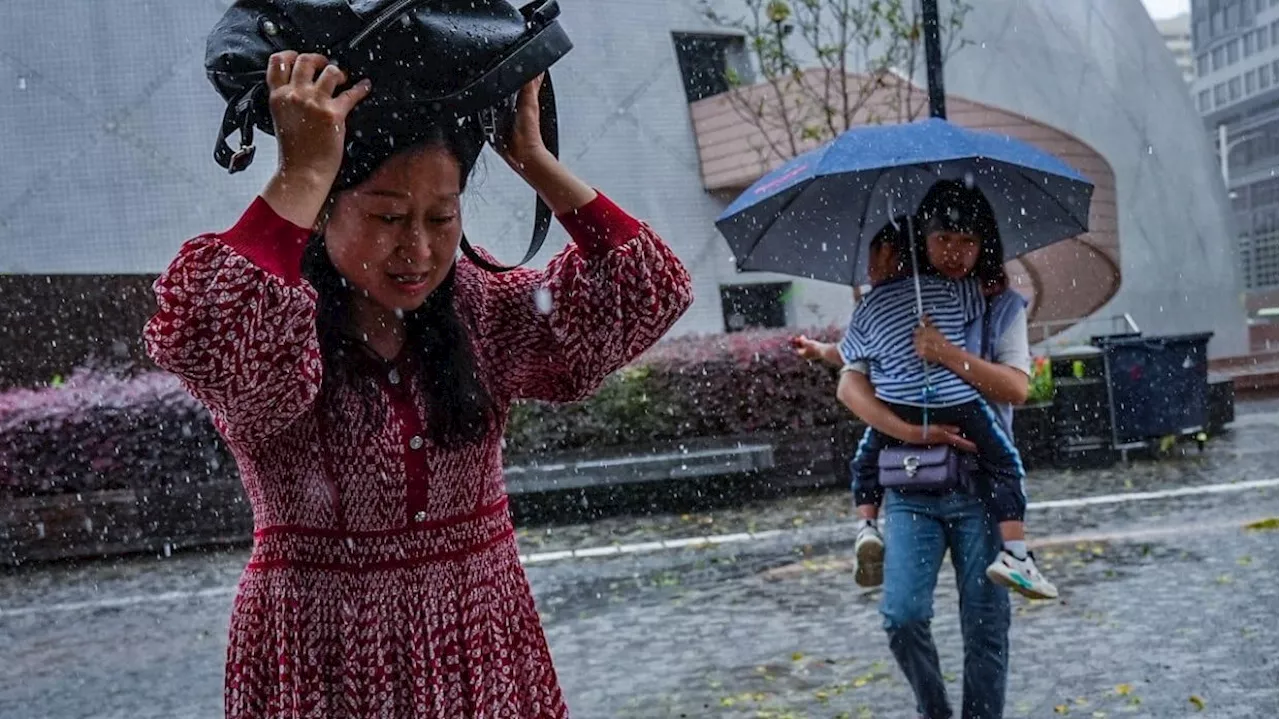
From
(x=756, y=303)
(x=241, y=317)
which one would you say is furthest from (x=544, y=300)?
(x=756, y=303)

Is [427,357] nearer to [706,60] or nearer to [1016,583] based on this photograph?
[1016,583]

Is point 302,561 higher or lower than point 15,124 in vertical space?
lower

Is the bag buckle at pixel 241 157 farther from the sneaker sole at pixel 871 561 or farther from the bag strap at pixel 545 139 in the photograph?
the sneaker sole at pixel 871 561

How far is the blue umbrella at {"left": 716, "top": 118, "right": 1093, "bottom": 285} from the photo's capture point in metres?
4.36

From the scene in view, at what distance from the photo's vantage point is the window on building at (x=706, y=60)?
1738cm

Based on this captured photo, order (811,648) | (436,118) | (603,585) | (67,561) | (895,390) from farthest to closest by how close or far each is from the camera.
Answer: (67,561) < (603,585) < (811,648) < (895,390) < (436,118)

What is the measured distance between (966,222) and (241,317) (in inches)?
118

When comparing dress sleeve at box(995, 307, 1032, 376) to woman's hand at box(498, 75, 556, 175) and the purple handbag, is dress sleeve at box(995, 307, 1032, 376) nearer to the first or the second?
the purple handbag

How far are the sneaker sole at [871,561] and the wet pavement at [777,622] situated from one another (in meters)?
0.79

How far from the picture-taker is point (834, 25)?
14.2 m

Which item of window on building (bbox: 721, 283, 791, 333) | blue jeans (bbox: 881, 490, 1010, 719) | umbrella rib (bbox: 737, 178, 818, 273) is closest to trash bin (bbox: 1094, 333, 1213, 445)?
window on building (bbox: 721, 283, 791, 333)

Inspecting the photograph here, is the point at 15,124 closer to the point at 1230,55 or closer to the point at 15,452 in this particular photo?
the point at 15,452

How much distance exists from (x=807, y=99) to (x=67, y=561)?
8.49 metres

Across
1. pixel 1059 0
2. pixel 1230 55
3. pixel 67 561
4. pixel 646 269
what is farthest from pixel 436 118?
pixel 1230 55
